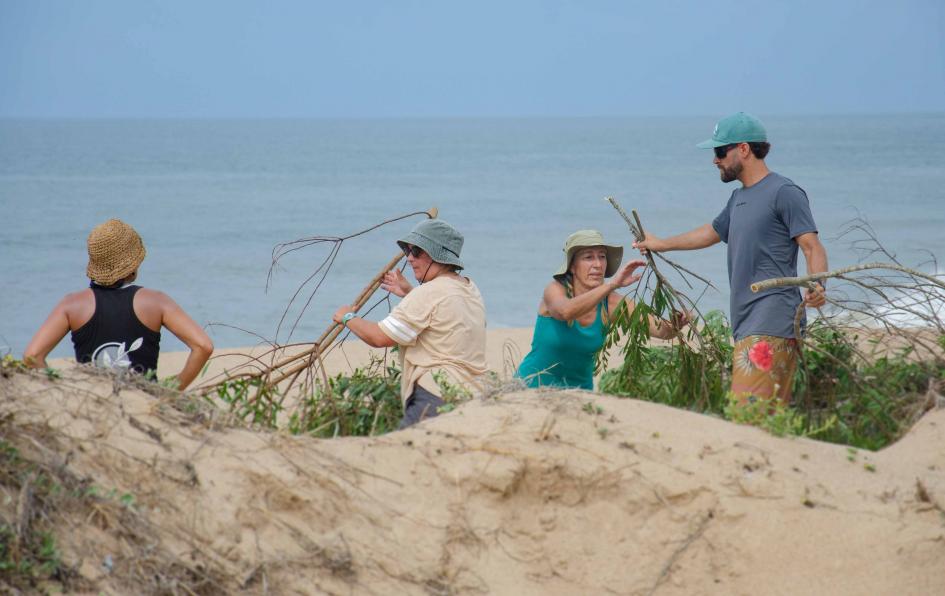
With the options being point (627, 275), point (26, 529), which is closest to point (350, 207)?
point (627, 275)

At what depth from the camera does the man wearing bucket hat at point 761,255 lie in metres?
5.41

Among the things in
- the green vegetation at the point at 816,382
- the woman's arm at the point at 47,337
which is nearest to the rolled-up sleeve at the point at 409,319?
the green vegetation at the point at 816,382

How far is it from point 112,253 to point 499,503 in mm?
2179

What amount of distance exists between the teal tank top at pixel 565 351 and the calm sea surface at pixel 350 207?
63.7 inches

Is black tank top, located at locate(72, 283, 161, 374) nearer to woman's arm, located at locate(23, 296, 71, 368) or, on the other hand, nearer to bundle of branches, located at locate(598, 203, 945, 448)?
woman's arm, located at locate(23, 296, 71, 368)

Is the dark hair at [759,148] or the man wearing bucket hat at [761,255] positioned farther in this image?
the dark hair at [759,148]

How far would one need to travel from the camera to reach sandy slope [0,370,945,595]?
374cm

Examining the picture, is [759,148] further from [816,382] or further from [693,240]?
[816,382]

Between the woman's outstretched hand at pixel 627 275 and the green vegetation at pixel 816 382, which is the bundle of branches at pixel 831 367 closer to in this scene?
the green vegetation at pixel 816 382

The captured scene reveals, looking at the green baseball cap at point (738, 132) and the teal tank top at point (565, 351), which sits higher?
the green baseball cap at point (738, 132)

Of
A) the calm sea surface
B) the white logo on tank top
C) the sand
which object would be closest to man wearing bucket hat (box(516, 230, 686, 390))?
the sand

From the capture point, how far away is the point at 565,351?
233 inches

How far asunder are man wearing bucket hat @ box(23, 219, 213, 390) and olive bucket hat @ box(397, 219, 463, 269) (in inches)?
44.0

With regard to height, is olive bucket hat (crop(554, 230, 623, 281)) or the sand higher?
olive bucket hat (crop(554, 230, 623, 281))
